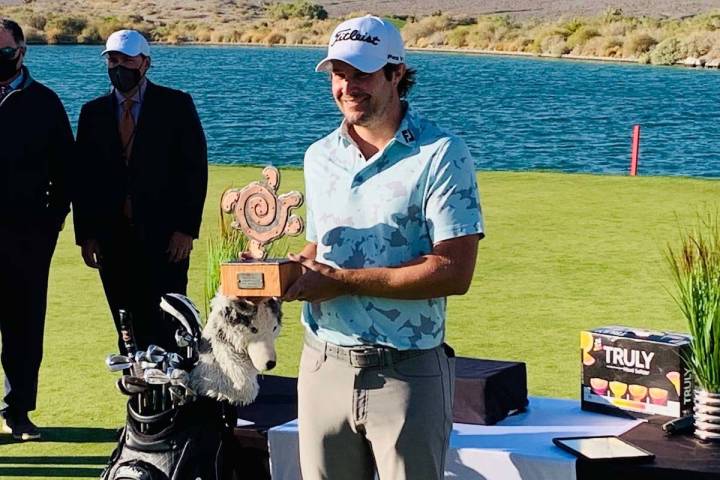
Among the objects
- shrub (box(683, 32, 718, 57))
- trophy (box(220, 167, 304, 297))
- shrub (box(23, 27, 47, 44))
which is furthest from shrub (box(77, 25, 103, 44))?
trophy (box(220, 167, 304, 297))

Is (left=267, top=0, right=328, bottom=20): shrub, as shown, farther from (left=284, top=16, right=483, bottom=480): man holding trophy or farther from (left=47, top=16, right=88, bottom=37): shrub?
(left=284, top=16, right=483, bottom=480): man holding trophy

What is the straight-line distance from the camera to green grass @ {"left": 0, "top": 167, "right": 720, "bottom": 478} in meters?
5.14

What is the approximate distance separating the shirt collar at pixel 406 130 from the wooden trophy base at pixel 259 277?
0.93 feet

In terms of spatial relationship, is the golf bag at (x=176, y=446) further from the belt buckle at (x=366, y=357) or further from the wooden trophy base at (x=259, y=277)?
the belt buckle at (x=366, y=357)

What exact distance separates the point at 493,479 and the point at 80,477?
1.62m

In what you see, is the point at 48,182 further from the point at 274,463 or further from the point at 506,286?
the point at 506,286

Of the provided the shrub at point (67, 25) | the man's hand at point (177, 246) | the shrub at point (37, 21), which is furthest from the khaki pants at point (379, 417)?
the shrub at point (67, 25)

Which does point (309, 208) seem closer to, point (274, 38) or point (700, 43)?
point (700, 43)

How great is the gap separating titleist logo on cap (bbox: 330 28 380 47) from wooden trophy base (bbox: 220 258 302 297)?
460 millimetres

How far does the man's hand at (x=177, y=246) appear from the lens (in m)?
4.87

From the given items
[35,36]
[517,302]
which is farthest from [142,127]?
[35,36]

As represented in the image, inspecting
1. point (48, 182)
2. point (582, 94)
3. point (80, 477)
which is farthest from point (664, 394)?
point (582, 94)

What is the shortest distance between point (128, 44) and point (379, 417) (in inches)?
97.1

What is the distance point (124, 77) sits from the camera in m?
4.80
